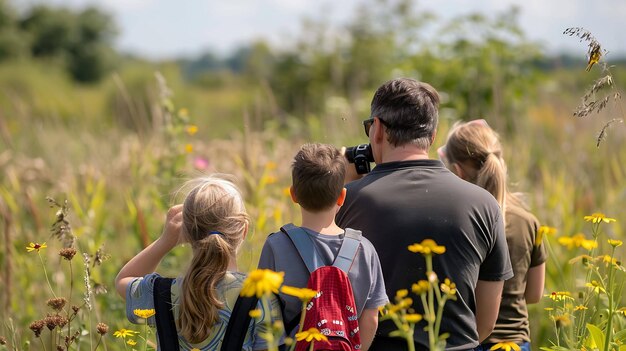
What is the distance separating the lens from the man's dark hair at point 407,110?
2512mm

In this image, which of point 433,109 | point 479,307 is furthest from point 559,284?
point 433,109

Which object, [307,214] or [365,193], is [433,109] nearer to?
[365,193]

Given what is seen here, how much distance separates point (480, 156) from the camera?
9.74 ft

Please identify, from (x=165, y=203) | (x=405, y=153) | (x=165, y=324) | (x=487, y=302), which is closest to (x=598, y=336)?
(x=487, y=302)

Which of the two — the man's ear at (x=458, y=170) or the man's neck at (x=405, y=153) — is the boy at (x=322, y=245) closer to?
the man's neck at (x=405, y=153)

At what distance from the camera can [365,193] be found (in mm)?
2500

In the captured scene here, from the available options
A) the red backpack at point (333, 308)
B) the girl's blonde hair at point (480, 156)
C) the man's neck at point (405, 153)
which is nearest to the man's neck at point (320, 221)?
the red backpack at point (333, 308)

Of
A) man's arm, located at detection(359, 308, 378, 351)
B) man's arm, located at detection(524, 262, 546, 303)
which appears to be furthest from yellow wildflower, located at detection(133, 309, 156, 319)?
man's arm, located at detection(524, 262, 546, 303)

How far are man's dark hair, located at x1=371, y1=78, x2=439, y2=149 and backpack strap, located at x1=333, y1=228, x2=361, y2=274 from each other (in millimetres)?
389

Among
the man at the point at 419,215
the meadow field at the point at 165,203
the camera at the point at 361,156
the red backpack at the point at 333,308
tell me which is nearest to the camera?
the red backpack at the point at 333,308

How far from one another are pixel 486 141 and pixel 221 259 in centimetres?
116

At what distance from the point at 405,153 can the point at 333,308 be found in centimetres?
60

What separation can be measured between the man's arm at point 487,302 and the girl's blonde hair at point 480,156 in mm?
415

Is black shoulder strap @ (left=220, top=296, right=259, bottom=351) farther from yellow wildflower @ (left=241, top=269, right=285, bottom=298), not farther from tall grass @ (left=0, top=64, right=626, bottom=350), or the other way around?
tall grass @ (left=0, top=64, right=626, bottom=350)
